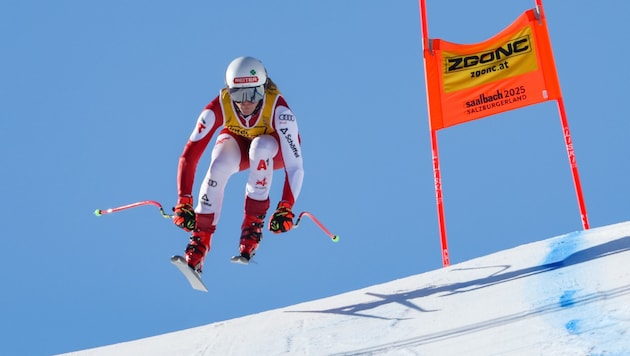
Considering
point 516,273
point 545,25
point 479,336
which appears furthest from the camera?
point 545,25

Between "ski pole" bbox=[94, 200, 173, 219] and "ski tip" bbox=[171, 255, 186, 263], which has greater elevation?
"ski pole" bbox=[94, 200, 173, 219]

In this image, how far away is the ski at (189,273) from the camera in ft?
28.2

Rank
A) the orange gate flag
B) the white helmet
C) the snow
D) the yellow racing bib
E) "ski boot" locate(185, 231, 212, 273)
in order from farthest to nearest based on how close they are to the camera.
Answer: the orange gate flag → the yellow racing bib → the white helmet → "ski boot" locate(185, 231, 212, 273) → the snow

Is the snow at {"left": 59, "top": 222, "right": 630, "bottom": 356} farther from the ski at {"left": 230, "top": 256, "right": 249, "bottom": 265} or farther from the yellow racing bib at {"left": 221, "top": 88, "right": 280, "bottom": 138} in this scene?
the yellow racing bib at {"left": 221, "top": 88, "right": 280, "bottom": 138}

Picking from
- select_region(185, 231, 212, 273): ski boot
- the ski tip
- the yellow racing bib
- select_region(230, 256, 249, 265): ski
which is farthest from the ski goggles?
the ski tip

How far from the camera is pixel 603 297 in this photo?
21.4ft

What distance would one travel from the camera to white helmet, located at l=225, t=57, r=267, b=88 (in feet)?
29.9

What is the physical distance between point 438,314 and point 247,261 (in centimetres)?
223

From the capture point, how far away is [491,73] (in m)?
11.4

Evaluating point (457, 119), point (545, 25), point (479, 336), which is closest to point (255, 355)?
point (479, 336)

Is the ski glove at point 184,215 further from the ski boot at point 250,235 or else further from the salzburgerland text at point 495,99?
the salzburgerland text at point 495,99

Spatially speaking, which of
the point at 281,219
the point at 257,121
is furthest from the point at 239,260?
the point at 257,121

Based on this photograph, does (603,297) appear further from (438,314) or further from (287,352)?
(287,352)

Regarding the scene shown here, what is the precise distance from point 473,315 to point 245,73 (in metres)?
3.39
